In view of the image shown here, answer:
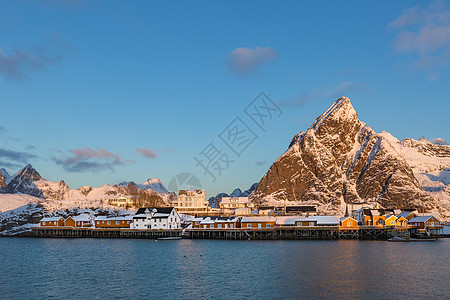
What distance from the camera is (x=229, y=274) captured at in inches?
2094

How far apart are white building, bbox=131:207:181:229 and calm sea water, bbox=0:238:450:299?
45153 mm

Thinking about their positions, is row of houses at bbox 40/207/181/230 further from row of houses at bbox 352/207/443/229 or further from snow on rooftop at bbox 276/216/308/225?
row of houses at bbox 352/207/443/229

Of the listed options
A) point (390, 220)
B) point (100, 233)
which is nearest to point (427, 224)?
point (390, 220)

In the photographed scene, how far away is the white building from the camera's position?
12344 cm

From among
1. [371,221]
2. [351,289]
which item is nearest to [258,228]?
[371,221]

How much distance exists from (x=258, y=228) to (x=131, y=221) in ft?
135

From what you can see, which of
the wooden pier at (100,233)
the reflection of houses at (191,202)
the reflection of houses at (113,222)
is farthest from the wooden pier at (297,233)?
the reflection of houses at (191,202)

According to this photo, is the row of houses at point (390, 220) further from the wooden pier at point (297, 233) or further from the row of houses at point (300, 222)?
the wooden pier at point (297, 233)

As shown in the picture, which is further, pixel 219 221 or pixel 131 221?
pixel 131 221

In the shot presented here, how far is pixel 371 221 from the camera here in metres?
123

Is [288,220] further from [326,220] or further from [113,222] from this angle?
[113,222]

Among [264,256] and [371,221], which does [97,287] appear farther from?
[371,221]

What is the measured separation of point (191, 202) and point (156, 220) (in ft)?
191

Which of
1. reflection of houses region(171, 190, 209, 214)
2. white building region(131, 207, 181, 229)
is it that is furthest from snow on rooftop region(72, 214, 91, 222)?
reflection of houses region(171, 190, 209, 214)
